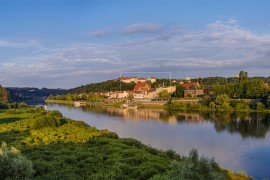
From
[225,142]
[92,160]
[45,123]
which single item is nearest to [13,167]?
[92,160]

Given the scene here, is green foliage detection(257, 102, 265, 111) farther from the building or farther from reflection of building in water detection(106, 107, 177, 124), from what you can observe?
the building

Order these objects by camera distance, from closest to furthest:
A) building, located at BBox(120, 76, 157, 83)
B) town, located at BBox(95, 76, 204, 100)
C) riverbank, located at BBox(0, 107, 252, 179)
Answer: riverbank, located at BBox(0, 107, 252, 179)
town, located at BBox(95, 76, 204, 100)
building, located at BBox(120, 76, 157, 83)

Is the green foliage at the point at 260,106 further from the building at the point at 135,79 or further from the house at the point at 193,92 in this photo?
the building at the point at 135,79

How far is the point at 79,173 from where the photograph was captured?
14.3 metres

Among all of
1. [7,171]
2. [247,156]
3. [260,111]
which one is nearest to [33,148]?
[7,171]

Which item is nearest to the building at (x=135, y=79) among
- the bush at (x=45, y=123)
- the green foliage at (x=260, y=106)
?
the green foliage at (x=260, y=106)

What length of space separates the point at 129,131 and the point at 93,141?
60.7 ft

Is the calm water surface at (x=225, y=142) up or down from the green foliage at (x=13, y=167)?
down

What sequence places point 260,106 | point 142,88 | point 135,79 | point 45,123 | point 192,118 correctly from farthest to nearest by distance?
point 135,79 → point 142,88 → point 260,106 → point 192,118 → point 45,123

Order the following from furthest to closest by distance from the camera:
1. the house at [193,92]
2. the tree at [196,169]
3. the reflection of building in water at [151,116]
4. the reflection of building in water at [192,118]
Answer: the house at [193,92] → the reflection of building in water at [151,116] → the reflection of building in water at [192,118] → the tree at [196,169]

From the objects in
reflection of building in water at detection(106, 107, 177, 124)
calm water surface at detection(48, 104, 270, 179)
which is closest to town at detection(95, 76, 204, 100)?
reflection of building in water at detection(106, 107, 177, 124)

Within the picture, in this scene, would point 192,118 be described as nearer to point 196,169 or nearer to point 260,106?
point 260,106

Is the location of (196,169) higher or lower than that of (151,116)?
higher

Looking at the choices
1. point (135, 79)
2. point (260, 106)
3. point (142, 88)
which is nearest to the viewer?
point (260, 106)
